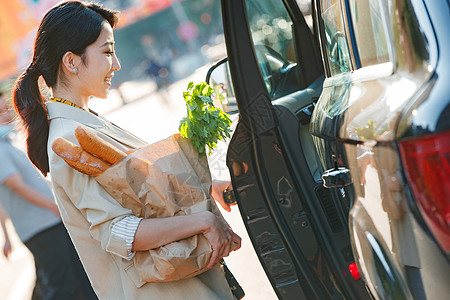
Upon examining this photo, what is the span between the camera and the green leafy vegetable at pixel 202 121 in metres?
2.08

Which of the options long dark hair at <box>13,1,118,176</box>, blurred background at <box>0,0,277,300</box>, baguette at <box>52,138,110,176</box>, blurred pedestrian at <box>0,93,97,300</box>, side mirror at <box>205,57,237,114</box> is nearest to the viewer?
baguette at <box>52,138,110,176</box>

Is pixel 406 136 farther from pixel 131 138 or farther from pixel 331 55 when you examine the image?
pixel 131 138

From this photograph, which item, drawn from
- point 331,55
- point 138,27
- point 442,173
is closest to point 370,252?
point 442,173

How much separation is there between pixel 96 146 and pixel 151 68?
15841 mm

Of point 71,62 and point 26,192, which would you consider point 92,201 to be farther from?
point 26,192

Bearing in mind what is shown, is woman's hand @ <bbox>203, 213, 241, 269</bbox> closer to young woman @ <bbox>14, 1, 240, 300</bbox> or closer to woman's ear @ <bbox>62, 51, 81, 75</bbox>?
young woman @ <bbox>14, 1, 240, 300</bbox>

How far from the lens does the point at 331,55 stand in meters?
2.18

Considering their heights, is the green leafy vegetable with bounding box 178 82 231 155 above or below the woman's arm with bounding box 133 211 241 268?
above

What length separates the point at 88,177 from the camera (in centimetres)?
192

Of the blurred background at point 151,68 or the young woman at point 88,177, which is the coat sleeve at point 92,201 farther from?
the blurred background at point 151,68

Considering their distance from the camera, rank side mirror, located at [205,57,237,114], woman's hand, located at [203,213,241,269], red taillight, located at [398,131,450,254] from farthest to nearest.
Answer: side mirror, located at [205,57,237,114], woman's hand, located at [203,213,241,269], red taillight, located at [398,131,450,254]

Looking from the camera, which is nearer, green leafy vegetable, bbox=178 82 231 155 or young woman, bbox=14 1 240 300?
young woman, bbox=14 1 240 300

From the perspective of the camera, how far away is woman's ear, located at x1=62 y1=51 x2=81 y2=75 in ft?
6.84

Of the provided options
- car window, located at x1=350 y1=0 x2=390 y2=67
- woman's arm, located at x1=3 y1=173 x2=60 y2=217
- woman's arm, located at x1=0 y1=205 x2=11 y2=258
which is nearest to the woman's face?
car window, located at x1=350 y1=0 x2=390 y2=67
